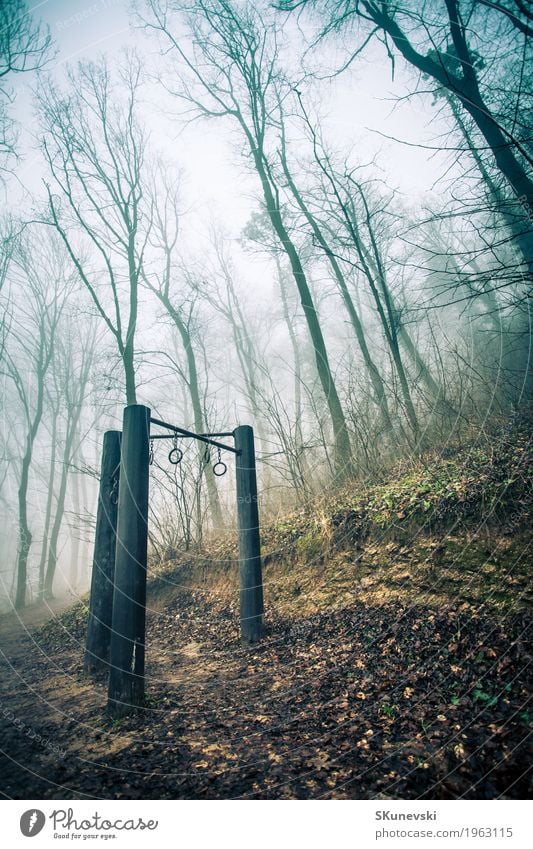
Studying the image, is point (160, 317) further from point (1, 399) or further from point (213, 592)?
point (213, 592)

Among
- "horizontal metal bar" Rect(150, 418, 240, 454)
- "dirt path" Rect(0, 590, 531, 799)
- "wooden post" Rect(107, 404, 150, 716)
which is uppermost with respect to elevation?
"horizontal metal bar" Rect(150, 418, 240, 454)

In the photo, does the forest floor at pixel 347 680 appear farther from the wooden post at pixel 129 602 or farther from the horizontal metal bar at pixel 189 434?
the horizontal metal bar at pixel 189 434

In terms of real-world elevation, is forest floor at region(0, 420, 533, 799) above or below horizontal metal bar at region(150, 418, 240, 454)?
below

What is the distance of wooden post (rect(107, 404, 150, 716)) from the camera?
9.78ft

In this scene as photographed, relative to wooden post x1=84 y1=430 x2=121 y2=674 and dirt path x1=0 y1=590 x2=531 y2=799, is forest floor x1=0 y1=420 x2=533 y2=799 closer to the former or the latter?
dirt path x1=0 y1=590 x2=531 y2=799

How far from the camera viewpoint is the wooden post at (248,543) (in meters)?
4.46

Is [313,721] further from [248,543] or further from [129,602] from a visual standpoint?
[248,543]

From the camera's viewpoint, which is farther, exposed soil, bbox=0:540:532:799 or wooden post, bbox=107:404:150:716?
wooden post, bbox=107:404:150:716

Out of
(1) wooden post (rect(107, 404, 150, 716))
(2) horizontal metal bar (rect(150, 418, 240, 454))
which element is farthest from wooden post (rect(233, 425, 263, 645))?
(1) wooden post (rect(107, 404, 150, 716))

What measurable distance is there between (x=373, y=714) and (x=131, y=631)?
2.13 metres

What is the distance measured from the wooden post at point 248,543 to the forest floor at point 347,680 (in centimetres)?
26

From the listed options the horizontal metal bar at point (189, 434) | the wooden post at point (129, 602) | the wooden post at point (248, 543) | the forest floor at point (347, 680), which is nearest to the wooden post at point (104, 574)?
the forest floor at point (347, 680)

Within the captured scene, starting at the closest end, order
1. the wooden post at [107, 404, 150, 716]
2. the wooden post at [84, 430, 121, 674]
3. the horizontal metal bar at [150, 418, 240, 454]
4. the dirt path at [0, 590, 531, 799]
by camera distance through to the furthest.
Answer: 1. the dirt path at [0, 590, 531, 799]
2. the wooden post at [107, 404, 150, 716]
3. the horizontal metal bar at [150, 418, 240, 454]
4. the wooden post at [84, 430, 121, 674]

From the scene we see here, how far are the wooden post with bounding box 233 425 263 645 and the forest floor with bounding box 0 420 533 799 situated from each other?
260 millimetres
